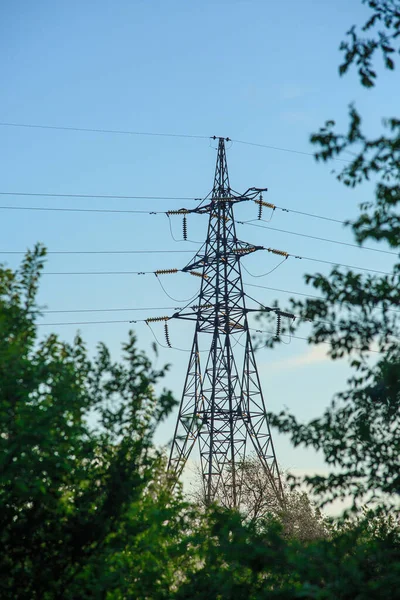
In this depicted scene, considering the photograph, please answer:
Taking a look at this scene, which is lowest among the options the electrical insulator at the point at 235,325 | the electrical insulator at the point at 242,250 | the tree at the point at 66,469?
the tree at the point at 66,469

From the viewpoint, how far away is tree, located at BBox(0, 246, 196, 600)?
38.8 feet

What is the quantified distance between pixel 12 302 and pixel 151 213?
93.3ft

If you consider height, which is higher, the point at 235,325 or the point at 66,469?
the point at 235,325

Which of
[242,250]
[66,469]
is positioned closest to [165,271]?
[242,250]

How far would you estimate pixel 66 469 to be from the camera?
12.2 meters

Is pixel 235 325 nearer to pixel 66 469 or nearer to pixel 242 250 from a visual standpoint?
pixel 242 250

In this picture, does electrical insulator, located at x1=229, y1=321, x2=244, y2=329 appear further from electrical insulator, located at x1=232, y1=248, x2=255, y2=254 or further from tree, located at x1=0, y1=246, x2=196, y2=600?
tree, located at x1=0, y1=246, x2=196, y2=600

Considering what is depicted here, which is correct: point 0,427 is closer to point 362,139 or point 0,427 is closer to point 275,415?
point 275,415

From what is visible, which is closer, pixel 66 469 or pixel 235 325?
pixel 66 469

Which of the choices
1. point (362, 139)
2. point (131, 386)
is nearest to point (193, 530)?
point (131, 386)

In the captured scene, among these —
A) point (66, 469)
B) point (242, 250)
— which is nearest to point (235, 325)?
point (242, 250)

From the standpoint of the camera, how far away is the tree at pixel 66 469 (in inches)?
466

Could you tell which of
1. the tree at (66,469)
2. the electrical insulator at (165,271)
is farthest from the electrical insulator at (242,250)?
the tree at (66,469)

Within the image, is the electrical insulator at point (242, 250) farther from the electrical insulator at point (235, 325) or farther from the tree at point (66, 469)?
the tree at point (66, 469)
